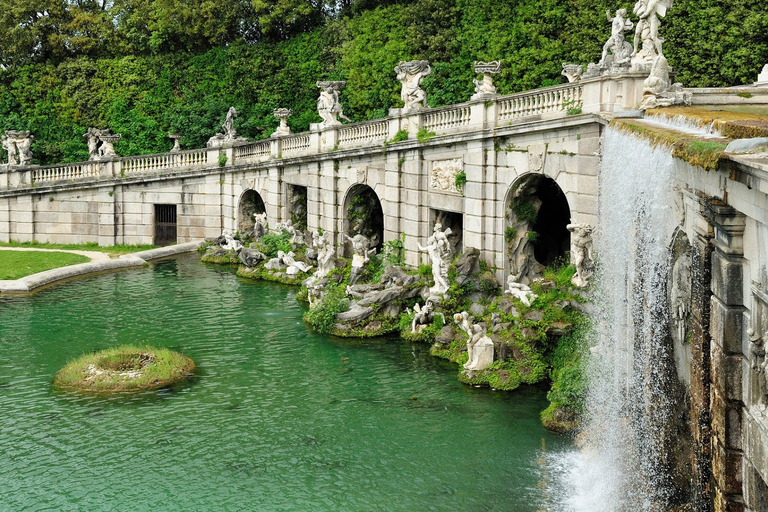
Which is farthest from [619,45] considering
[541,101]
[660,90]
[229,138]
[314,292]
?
[229,138]

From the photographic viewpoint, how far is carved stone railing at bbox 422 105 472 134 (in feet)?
88.8

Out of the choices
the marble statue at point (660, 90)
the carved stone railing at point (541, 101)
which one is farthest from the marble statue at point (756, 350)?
the carved stone railing at point (541, 101)

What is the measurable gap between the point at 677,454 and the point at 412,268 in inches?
613

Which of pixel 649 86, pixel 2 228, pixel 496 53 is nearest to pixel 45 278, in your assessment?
pixel 2 228

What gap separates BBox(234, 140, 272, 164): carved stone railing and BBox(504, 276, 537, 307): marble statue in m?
16.3

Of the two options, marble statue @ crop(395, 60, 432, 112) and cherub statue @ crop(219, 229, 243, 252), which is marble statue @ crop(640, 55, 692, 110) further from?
cherub statue @ crop(219, 229, 243, 252)

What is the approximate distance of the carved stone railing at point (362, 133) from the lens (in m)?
31.0

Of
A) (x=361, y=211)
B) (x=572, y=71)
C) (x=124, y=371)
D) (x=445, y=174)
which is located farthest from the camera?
(x=361, y=211)

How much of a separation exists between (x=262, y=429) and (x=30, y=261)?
19.1m

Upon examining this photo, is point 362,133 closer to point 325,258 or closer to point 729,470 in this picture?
point 325,258

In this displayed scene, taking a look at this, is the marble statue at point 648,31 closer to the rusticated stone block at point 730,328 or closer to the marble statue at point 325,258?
the rusticated stone block at point 730,328

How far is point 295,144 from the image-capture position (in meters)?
36.5

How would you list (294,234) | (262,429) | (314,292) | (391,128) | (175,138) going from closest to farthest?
(262,429)
(314,292)
(391,128)
(294,234)
(175,138)

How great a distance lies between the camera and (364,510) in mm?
15797
